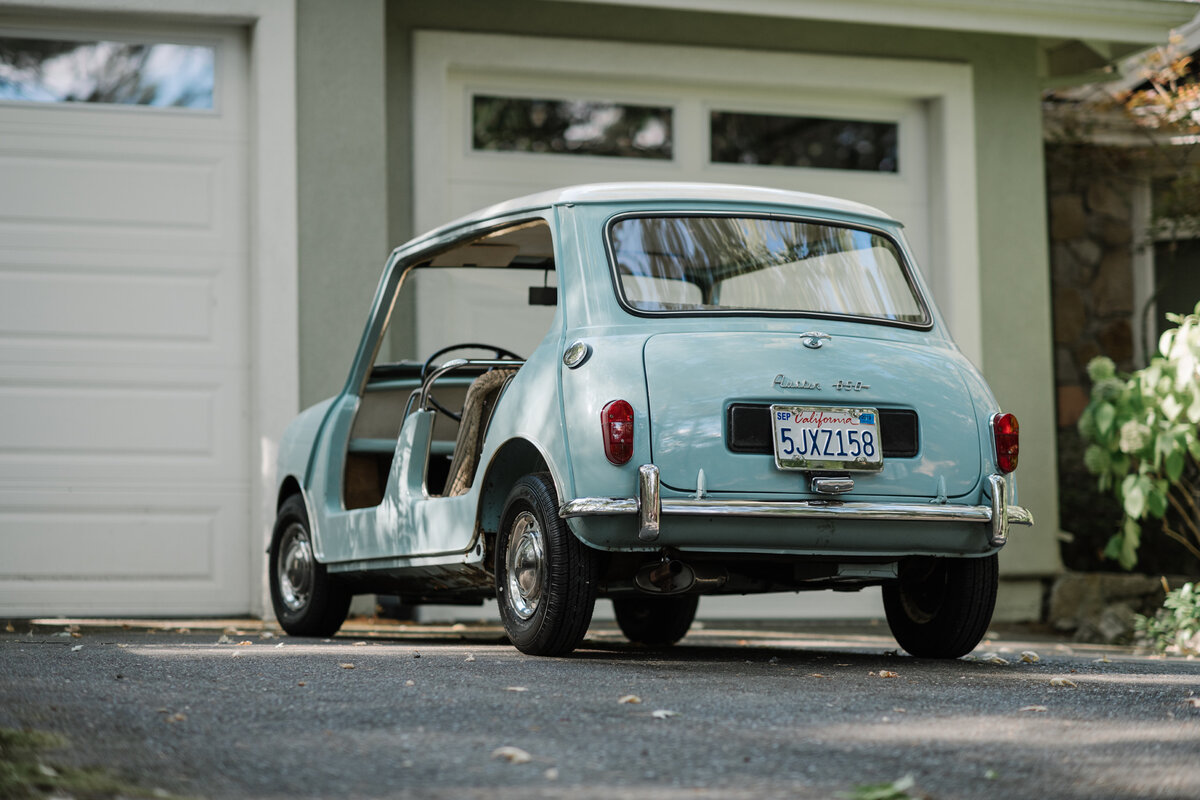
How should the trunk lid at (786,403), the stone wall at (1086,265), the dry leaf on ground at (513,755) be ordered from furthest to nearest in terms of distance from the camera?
the stone wall at (1086,265), the trunk lid at (786,403), the dry leaf on ground at (513,755)

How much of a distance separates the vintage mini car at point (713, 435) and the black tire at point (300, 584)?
0.70 metres

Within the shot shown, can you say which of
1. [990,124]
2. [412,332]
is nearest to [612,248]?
[412,332]

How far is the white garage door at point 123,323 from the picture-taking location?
348 inches

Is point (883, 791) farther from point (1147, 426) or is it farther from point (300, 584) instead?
point (1147, 426)

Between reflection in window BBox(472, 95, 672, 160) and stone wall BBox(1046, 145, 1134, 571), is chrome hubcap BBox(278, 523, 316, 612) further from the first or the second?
stone wall BBox(1046, 145, 1134, 571)

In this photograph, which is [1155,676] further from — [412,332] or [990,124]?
[990,124]

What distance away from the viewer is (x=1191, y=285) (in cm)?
1274

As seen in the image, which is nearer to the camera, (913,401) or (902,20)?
(913,401)

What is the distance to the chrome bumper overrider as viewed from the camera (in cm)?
469

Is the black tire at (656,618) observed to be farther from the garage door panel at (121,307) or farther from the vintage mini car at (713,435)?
the garage door panel at (121,307)

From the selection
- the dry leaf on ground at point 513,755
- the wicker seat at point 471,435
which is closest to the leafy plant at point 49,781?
the dry leaf on ground at point 513,755

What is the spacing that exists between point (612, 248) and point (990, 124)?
627 cm

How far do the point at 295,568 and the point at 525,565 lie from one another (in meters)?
2.37

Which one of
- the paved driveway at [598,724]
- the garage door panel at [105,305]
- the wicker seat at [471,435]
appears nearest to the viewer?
the paved driveway at [598,724]
